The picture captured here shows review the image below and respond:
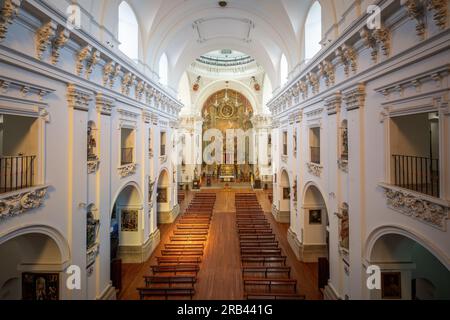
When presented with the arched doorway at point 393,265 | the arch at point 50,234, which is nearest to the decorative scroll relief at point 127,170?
the arch at point 50,234

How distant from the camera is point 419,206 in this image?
15.0 feet

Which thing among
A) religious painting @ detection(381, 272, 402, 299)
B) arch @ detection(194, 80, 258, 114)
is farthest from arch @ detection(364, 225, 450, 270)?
arch @ detection(194, 80, 258, 114)

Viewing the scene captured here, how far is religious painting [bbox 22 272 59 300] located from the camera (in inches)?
239

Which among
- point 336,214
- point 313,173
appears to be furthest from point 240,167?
point 336,214

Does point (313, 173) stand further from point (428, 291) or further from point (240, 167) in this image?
point (240, 167)

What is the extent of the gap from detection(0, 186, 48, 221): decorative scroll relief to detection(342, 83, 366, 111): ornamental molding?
6829mm

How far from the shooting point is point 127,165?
968 centimetres

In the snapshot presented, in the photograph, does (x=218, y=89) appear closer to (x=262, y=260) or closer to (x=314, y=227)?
(x=314, y=227)

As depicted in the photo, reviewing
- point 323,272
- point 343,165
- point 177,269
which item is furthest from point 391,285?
point 177,269

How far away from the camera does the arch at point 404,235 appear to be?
405cm

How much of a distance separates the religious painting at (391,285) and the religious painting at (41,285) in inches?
271

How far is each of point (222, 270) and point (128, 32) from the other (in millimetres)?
9456

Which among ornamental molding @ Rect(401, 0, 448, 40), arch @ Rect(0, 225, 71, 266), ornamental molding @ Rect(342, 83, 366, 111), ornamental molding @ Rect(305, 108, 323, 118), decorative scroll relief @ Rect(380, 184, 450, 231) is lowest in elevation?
arch @ Rect(0, 225, 71, 266)

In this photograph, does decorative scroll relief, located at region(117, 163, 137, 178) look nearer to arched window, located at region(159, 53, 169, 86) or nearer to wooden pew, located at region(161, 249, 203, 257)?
wooden pew, located at region(161, 249, 203, 257)
